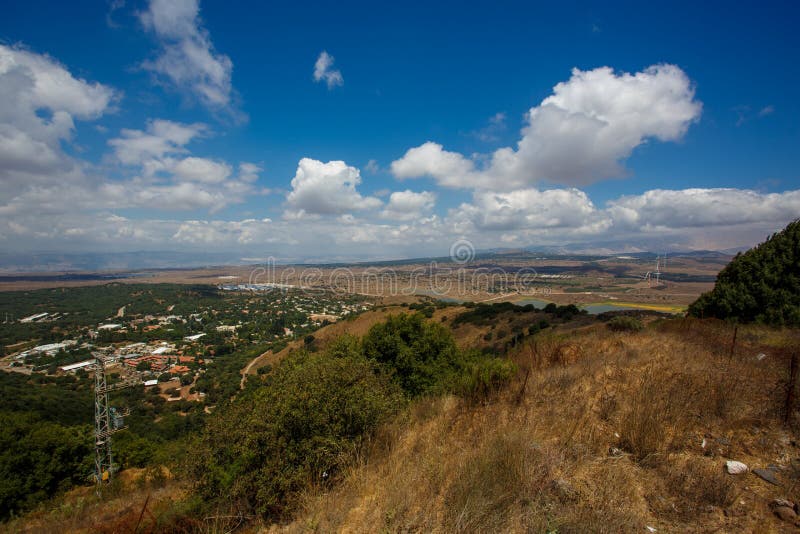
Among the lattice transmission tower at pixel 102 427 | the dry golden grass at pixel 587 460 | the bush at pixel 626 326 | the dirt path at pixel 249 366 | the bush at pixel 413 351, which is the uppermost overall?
the dry golden grass at pixel 587 460

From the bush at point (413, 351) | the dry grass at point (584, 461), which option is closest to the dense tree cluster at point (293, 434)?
the dry grass at point (584, 461)

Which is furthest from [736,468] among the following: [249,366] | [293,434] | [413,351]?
[249,366]

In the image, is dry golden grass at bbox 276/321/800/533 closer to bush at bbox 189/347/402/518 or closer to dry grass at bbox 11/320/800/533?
dry grass at bbox 11/320/800/533

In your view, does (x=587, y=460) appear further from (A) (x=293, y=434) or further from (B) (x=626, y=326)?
(B) (x=626, y=326)

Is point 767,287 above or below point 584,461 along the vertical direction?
above

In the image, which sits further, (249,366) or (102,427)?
(249,366)

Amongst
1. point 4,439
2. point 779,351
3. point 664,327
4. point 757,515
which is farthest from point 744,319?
point 4,439

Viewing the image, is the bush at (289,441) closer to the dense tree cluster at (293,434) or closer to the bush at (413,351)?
the dense tree cluster at (293,434)
